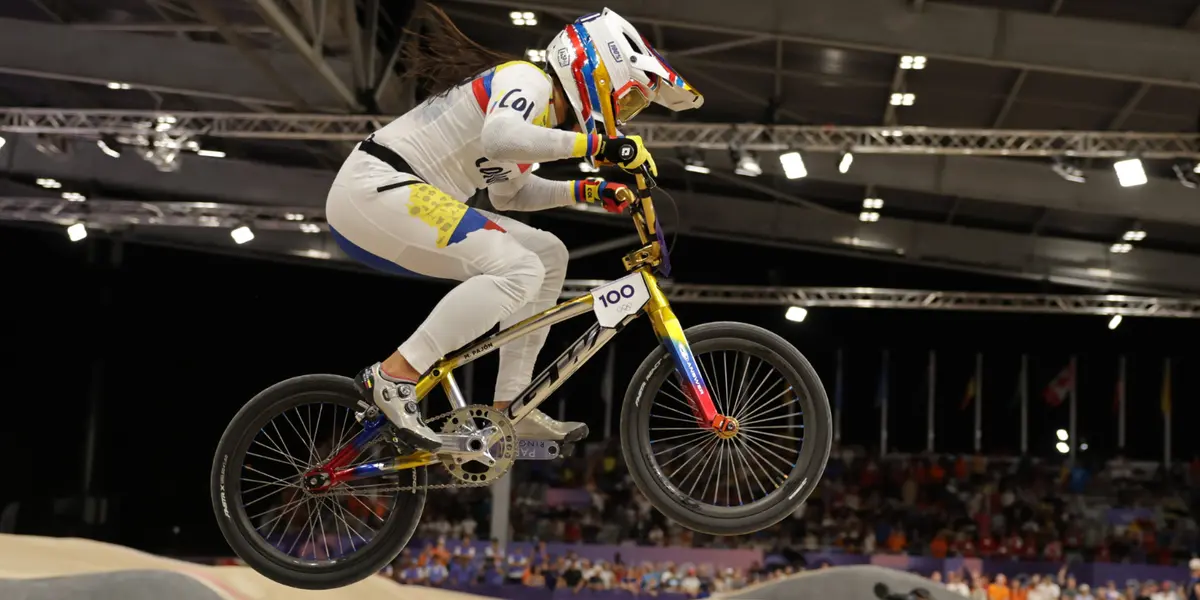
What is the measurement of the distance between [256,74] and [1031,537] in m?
10.8

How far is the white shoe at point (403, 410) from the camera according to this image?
3248mm

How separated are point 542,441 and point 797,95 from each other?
772 cm

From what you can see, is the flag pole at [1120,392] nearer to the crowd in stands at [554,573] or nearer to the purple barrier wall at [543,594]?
the crowd in stands at [554,573]

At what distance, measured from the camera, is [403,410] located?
328cm

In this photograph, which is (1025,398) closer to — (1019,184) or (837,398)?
(837,398)

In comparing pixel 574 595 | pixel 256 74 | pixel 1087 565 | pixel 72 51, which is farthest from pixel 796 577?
pixel 72 51

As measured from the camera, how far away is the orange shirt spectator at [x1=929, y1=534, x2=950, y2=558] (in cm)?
1331

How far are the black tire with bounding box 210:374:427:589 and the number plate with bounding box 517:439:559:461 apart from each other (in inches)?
15.4

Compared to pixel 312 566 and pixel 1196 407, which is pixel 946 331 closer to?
pixel 1196 407

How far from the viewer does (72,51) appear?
10078 mm

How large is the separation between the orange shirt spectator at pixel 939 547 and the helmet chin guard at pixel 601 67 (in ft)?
36.1

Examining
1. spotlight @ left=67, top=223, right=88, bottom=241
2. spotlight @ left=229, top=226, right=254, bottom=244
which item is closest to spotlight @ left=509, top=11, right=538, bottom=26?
spotlight @ left=229, top=226, right=254, bottom=244

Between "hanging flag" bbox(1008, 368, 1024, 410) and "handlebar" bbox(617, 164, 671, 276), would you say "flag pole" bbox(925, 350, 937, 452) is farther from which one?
"handlebar" bbox(617, 164, 671, 276)

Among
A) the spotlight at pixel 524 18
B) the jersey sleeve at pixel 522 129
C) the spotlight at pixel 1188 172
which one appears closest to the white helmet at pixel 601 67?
the jersey sleeve at pixel 522 129
